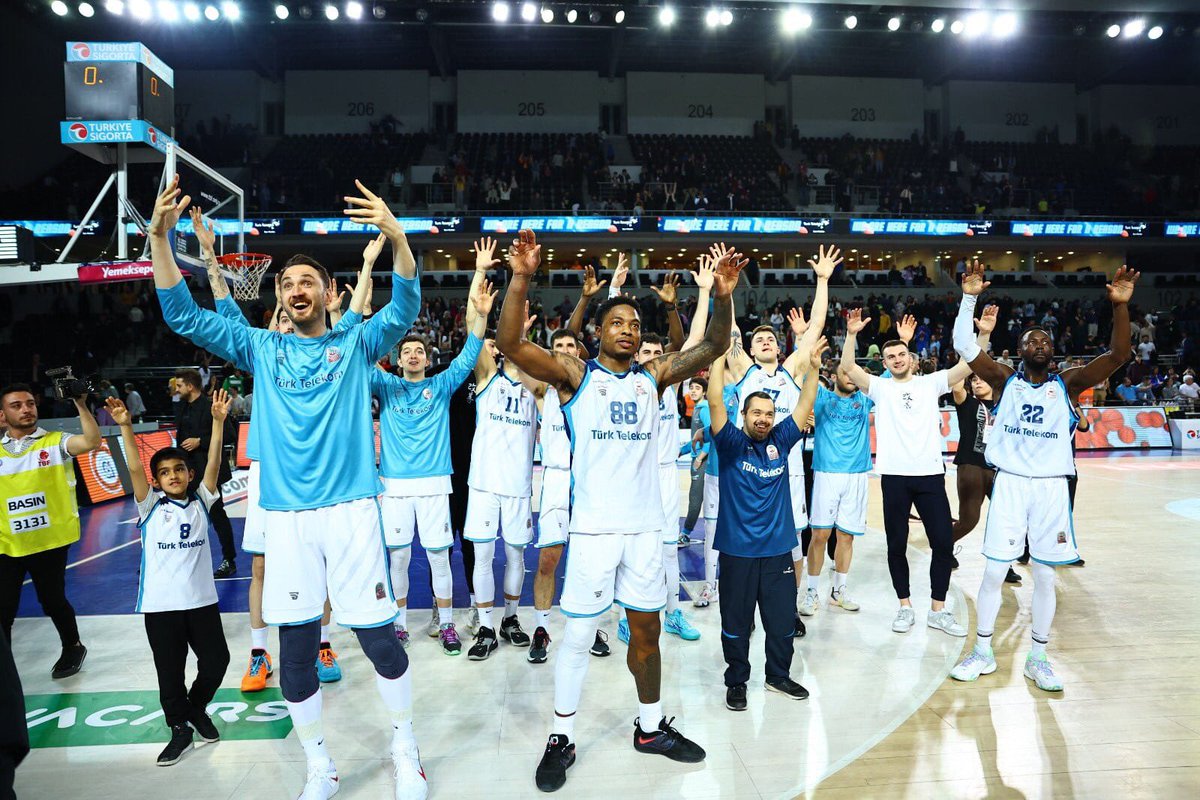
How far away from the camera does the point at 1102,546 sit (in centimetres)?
877

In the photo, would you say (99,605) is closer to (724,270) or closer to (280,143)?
(724,270)

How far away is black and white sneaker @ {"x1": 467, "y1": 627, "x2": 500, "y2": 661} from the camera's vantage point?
5.32 metres

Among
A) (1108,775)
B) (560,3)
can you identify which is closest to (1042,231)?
(560,3)

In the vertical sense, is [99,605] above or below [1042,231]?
below

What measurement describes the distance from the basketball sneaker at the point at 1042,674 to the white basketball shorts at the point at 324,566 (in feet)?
13.5

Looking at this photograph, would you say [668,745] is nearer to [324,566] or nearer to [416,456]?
[324,566]

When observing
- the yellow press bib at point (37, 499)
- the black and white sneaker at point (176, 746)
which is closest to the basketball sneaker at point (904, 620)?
the black and white sneaker at point (176, 746)

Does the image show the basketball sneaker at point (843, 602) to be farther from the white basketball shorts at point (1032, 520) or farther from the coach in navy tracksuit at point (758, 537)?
the coach in navy tracksuit at point (758, 537)

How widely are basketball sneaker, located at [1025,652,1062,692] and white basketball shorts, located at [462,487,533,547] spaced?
3554mm

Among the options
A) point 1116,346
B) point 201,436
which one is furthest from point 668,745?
point 201,436

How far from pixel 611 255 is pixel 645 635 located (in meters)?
25.6

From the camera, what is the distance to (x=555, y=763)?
12.2 feet

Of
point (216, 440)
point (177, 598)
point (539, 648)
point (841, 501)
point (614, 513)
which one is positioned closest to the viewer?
point (614, 513)

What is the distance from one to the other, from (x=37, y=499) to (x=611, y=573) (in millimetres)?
4087
